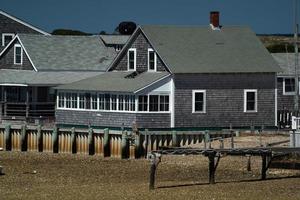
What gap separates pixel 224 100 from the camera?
2514 inches

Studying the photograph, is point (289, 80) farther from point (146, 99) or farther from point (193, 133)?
point (193, 133)

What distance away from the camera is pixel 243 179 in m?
39.1

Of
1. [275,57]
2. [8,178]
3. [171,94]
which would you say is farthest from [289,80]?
[8,178]

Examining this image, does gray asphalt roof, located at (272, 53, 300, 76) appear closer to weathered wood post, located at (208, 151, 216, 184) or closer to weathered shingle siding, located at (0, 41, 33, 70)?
weathered shingle siding, located at (0, 41, 33, 70)

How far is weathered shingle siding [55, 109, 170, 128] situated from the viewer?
61000 mm

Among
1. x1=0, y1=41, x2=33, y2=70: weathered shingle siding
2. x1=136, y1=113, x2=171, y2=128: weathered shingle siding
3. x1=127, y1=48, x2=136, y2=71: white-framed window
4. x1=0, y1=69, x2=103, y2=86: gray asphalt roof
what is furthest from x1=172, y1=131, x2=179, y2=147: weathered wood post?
x1=0, y1=41, x2=33, y2=70: weathered shingle siding

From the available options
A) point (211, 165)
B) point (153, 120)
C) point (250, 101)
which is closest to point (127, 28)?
point (250, 101)

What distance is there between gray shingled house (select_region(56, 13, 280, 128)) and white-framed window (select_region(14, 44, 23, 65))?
846cm

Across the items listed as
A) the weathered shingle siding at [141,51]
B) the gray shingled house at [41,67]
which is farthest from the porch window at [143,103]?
the gray shingled house at [41,67]

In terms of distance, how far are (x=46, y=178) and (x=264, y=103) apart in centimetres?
2680

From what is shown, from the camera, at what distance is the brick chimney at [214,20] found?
224 feet

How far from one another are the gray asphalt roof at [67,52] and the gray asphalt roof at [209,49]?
1041cm

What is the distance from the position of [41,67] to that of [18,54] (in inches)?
83.3

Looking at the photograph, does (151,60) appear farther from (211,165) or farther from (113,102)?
(211,165)
